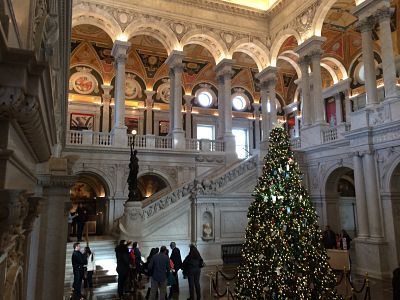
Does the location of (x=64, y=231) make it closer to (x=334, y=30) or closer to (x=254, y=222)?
(x=254, y=222)

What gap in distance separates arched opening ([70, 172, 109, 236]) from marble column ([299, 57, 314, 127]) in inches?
439

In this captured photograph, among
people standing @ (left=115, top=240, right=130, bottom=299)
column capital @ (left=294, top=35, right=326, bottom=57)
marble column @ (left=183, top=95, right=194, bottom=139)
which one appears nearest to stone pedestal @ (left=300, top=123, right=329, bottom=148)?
column capital @ (left=294, top=35, right=326, bottom=57)

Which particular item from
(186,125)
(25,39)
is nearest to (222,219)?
(186,125)

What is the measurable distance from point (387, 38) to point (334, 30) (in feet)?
29.9

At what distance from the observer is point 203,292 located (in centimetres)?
966

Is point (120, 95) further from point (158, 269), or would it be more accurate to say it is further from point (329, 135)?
point (158, 269)

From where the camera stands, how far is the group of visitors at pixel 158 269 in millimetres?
8070

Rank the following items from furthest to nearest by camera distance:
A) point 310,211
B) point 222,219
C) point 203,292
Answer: point 222,219, point 203,292, point 310,211

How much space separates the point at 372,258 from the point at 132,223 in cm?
885

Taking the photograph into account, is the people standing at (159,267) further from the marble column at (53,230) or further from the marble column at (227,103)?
the marble column at (227,103)

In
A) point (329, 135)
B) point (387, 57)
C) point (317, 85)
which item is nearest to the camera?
point (387, 57)

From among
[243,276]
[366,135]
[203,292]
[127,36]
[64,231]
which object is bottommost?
[203,292]

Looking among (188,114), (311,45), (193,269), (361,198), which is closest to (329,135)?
(361,198)

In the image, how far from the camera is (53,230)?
200 inches
